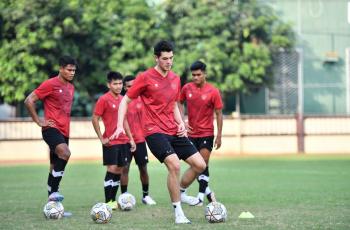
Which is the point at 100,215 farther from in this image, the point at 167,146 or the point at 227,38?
the point at 227,38

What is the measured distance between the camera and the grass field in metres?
9.77

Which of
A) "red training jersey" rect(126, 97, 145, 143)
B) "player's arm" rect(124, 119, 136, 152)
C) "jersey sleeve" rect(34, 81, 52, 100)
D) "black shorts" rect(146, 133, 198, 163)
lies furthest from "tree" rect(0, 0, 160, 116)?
"black shorts" rect(146, 133, 198, 163)

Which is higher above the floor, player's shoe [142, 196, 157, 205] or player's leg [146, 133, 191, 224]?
player's leg [146, 133, 191, 224]

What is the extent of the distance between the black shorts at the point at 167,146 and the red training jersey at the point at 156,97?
0.09m

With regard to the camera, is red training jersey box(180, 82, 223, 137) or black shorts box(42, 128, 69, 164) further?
red training jersey box(180, 82, 223, 137)

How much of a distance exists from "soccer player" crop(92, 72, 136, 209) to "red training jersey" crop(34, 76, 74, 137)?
0.74 m

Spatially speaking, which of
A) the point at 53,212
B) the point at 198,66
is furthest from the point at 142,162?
the point at 53,212

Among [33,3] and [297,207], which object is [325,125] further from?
[297,207]

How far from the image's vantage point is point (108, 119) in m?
12.5

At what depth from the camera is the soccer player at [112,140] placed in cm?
1224

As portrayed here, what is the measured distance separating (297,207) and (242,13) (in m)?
22.5

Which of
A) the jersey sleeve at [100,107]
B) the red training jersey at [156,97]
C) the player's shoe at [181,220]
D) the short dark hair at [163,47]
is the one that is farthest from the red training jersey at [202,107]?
the player's shoe at [181,220]

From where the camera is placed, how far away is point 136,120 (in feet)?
44.8

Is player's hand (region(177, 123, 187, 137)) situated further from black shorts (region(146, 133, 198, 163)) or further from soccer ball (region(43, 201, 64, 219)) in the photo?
soccer ball (region(43, 201, 64, 219))
